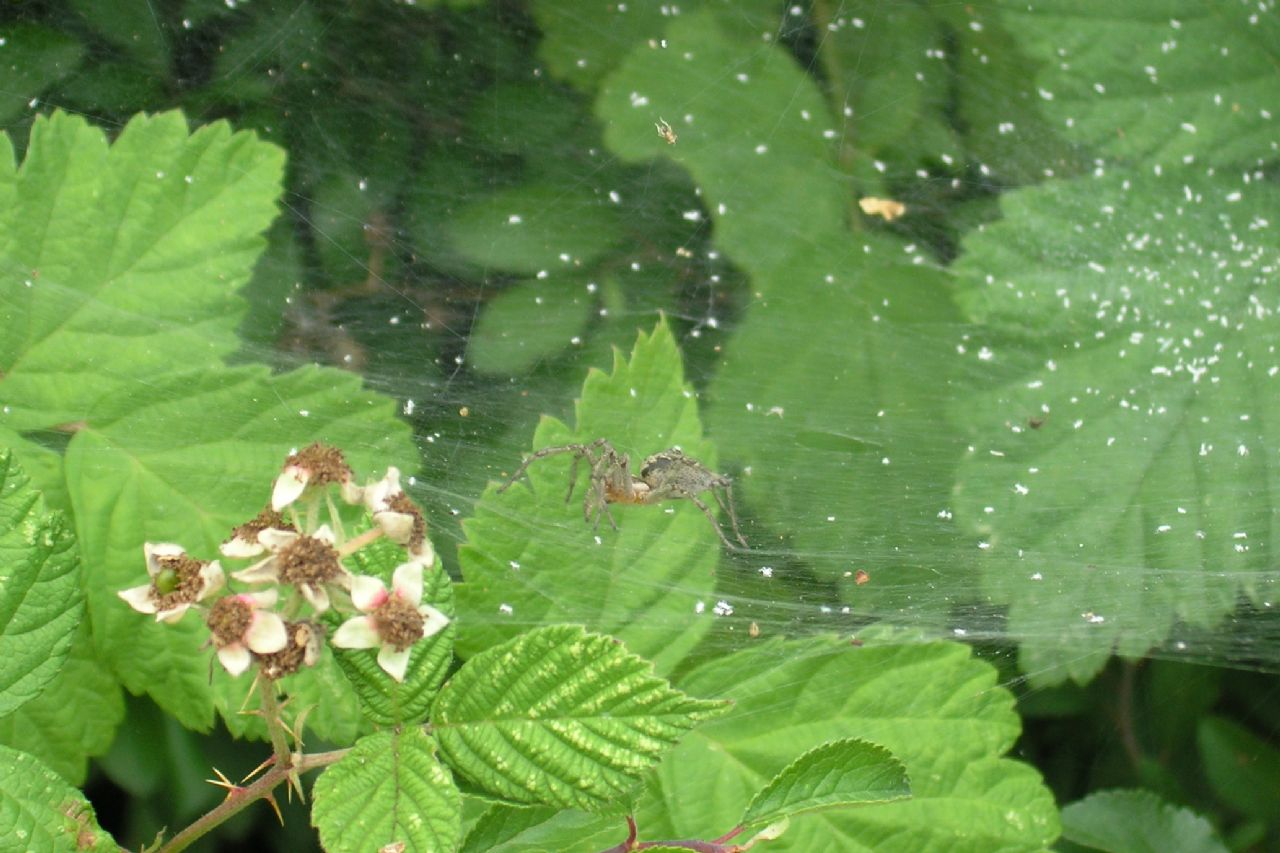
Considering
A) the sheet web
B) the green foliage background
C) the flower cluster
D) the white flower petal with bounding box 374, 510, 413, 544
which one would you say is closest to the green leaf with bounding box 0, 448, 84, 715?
the green foliage background

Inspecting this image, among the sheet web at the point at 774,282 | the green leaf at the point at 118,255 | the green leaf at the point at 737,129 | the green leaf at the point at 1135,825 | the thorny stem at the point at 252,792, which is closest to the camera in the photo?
the thorny stem at the point at 252,792

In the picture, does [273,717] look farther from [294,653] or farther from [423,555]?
[423,555]

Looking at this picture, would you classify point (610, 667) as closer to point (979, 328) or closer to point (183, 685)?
point (183, 685)

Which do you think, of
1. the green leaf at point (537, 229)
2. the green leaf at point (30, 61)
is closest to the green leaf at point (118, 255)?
the green leaf at point (30, 61)

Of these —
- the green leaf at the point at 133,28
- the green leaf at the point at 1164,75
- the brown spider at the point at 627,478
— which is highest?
the green leaf at the point at 1164,75

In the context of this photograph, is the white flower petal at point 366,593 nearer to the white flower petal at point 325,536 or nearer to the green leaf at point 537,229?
the white flower petal at point 325,536

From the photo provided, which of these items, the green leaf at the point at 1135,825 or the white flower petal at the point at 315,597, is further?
the green leaf at the point at 1135,825
